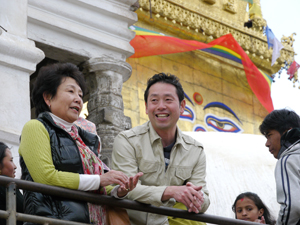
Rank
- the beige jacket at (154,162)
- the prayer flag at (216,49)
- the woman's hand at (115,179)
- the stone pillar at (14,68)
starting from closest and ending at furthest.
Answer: the woman's hand at (115,179) → the beige jacket at (154,162) → the stone pillar at (14,68) → the prayer flag at (216,49)

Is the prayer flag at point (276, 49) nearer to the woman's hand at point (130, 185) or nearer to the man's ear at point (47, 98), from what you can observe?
the man's ear at point (47, 98)

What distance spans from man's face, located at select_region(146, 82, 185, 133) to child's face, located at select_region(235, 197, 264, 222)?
1279mm

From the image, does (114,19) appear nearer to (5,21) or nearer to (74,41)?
(74,41)

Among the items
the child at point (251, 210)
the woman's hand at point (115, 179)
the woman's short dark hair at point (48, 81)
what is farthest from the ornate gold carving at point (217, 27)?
the woman's hand at point (115, 179)

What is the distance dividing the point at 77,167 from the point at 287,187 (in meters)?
1.23

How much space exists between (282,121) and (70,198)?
1.52m

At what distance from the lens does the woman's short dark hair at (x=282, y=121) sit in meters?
4.04

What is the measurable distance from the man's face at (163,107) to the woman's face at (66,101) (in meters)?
0.53

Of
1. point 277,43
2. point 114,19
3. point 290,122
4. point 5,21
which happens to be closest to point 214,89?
point 277,43

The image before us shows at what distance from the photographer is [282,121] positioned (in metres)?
4.06

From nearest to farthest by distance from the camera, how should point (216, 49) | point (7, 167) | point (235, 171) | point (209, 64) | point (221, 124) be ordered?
point (7, 167), point (235, 171), point (216, 49), point (221, 124), point (209, 64)

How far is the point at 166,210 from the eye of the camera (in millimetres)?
3650

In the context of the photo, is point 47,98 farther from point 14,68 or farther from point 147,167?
point 14,68

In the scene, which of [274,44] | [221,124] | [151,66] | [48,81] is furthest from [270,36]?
[48,81]
